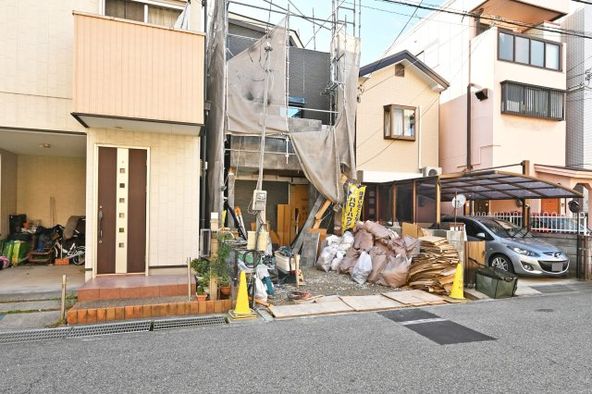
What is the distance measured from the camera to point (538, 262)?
912cm

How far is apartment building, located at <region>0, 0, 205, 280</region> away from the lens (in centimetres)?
656

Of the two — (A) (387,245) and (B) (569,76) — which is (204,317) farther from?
(B) (569,76)

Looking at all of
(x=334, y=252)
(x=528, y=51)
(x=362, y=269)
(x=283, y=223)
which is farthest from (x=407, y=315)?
(x=528, y=51)

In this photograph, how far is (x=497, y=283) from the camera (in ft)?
24.9

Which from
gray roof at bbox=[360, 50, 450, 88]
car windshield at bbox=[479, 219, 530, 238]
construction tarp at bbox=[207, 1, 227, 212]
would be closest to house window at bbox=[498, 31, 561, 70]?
gray roof at bbox=[360, 50, 450, 88]

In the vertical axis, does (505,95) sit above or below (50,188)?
above

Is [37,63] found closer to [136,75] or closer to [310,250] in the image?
[136,75]

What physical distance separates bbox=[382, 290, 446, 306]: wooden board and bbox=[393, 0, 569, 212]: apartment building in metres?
8.89

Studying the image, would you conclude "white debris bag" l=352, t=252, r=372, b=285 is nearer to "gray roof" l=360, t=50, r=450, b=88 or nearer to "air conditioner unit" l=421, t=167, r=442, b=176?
"air conditioner unit" l=421, t=167, r=442, b=176

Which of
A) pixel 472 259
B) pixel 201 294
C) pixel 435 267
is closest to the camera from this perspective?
pixel 201 294

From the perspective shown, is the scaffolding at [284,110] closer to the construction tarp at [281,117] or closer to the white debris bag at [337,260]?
the construction tarp at [281,117]

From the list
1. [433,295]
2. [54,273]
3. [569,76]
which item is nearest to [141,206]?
[54,273]

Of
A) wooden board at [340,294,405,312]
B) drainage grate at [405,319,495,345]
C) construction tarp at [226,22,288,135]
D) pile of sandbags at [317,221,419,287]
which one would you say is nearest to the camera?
drainage grate at [405,319,495,345]

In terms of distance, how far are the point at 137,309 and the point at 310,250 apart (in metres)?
5.77
